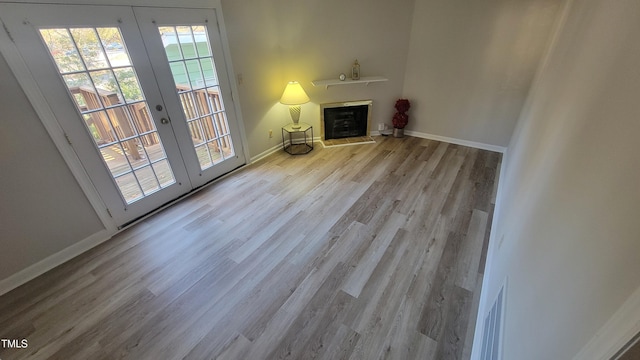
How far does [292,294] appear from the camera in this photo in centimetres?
191

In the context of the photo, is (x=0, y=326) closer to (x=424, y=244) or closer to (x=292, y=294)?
(x=292, y=294)

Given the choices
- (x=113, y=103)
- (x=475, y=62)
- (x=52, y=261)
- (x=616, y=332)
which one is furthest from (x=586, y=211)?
(x=475, y=62)

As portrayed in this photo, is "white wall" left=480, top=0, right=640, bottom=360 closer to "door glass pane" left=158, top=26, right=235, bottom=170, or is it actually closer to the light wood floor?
the light wood floor

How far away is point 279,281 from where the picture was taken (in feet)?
6.61

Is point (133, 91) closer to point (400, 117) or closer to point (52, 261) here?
point (52, 261)

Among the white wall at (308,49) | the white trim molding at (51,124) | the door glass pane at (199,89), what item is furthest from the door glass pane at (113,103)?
the white wall at (308,49)

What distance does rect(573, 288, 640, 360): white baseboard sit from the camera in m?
0.41

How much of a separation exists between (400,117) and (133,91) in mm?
3623

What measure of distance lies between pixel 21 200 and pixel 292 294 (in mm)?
2203

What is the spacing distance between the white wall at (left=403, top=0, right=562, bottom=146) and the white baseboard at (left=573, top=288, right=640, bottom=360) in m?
3.87

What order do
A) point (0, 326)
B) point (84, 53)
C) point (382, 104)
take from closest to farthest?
1. point (0, 326)
2. point (84, 53)
3. point (382, 104)

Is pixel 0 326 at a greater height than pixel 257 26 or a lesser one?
lesser

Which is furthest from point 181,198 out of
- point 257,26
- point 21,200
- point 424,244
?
point 424,244

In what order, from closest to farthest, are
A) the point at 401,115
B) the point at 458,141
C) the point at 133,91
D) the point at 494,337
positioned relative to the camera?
1. the point at 494,337
2. the point at 133,91
3. the point at 458,141
4. the point at 401,115
